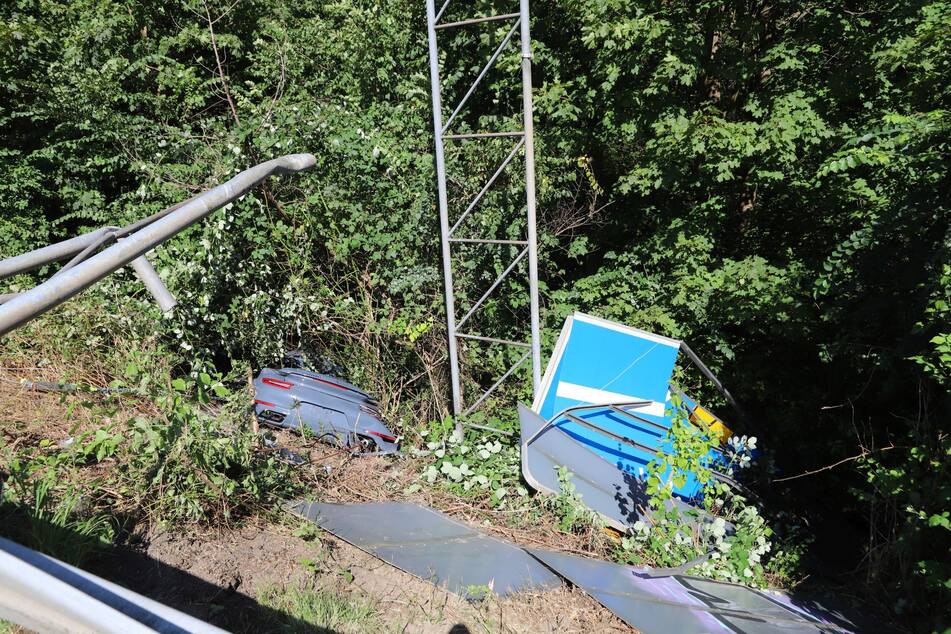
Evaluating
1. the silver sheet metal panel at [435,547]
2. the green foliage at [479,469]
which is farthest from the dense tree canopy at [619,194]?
the silver sheet metal panel at [435,547]

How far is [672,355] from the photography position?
570 centimetres

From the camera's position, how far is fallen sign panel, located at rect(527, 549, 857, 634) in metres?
3.06

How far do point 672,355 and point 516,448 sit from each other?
1.61 m

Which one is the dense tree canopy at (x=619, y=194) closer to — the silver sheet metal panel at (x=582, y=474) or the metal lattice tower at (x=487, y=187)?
the metal lattice tower at (x=487, y=187)

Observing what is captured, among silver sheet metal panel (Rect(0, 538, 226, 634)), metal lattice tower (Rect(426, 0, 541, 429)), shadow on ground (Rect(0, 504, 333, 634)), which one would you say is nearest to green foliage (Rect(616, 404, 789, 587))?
metal lattice tower (Rect(426, 0, 541, 429))

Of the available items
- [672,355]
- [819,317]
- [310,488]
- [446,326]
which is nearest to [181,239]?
[446,326]

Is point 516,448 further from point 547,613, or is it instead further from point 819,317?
point 819,317

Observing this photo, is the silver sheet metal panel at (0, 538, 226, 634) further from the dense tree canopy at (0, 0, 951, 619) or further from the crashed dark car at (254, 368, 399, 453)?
the dense tree canopy at (0, 0, 951, 619)

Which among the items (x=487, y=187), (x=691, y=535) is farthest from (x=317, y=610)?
(x=487, y=187)

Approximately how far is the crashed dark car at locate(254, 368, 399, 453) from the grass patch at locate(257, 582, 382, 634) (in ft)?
7.54

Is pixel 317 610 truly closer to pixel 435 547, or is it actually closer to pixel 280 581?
pixel 280 581

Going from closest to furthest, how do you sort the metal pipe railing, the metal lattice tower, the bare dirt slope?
the metal pipe railing
the bare dirt slope
the metal lattice tower

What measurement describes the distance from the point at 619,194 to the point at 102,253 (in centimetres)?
752

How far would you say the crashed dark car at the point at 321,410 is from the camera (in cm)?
566
